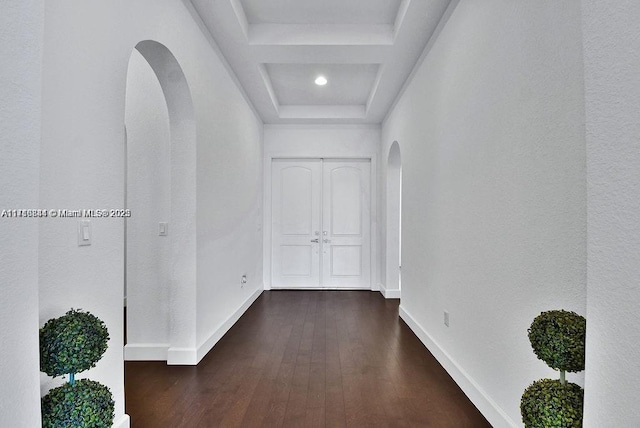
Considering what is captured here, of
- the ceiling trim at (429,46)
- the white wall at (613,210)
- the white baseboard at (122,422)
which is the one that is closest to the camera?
the white wall at (613,210)

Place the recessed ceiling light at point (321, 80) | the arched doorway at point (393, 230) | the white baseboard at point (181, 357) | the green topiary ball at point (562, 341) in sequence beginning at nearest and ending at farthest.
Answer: the green topiary ball at point (562, 341) → the white baseboard at point (181, 357) → the recessed ceiling light at point (321, 80) → the arched doorway at point (393, 230)

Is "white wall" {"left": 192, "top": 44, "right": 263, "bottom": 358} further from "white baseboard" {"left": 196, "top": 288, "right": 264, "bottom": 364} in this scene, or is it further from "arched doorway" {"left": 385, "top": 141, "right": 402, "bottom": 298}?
"arched doorway" {"left": 385, "top": 141, "right": 402, "bottom": 298}

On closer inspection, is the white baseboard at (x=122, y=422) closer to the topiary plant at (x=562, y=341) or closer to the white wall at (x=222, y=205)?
the white wall at (x=222, y=205)

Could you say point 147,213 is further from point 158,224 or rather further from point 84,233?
point 84,233

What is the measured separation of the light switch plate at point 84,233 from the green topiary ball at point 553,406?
6.22ft

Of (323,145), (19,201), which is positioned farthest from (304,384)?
(323,145)

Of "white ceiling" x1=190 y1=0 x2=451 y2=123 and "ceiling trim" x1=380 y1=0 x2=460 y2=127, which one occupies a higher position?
"white ceiling" x1=190 y1=0 x2=451 y2=123

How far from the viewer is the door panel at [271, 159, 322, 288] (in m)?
6.36

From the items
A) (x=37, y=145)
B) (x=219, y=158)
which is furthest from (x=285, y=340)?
(x=37, y=145)

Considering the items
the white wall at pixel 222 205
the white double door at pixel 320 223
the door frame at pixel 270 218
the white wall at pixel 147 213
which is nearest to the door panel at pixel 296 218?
the white double door at pixel 320 223

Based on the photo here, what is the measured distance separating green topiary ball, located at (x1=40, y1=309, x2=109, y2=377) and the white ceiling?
2516 mm

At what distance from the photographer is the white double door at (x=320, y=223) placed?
6.35 meters

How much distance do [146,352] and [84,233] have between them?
71.4 inches

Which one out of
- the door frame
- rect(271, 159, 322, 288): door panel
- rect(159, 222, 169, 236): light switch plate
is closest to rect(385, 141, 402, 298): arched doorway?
the door frame
